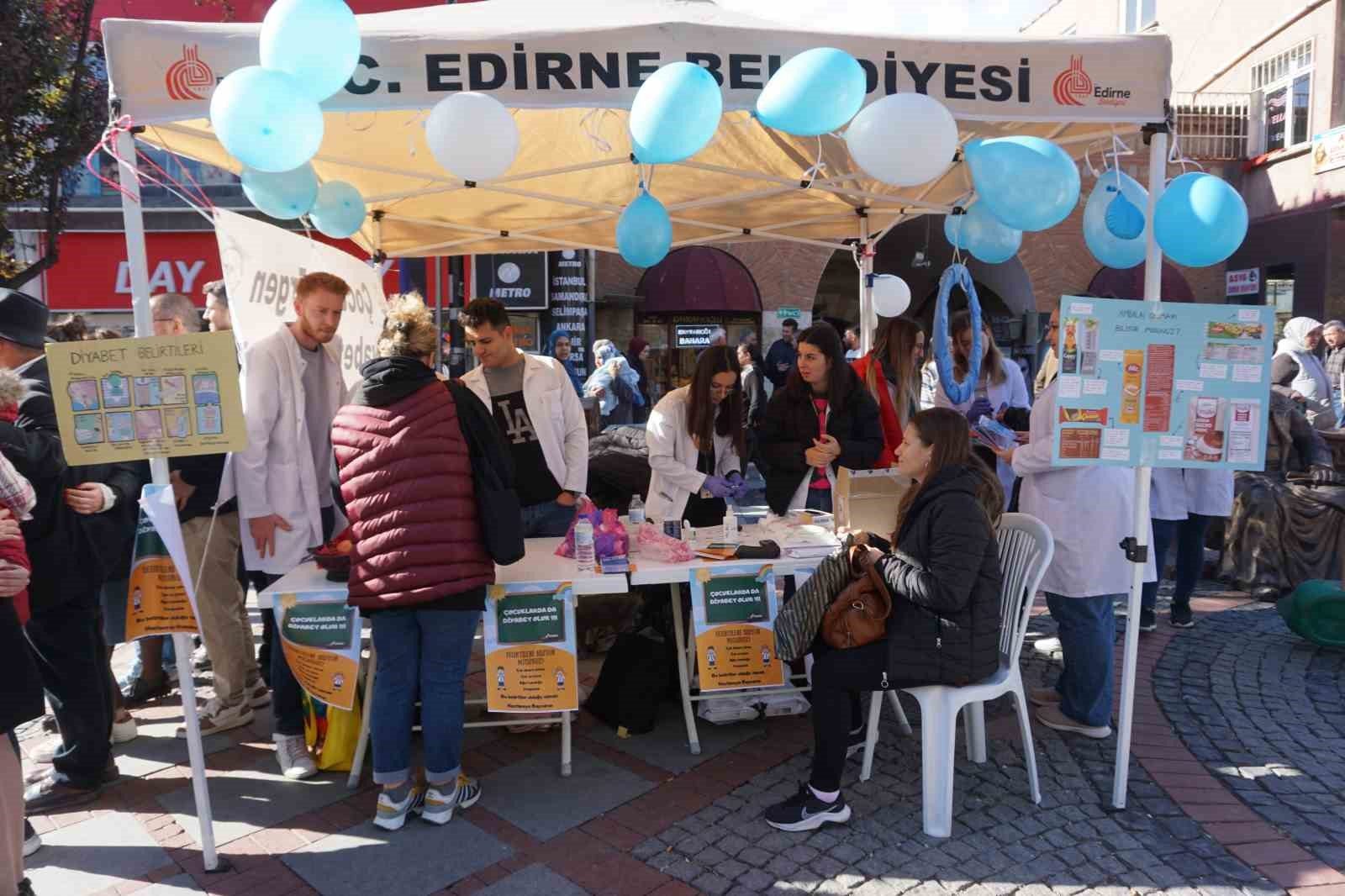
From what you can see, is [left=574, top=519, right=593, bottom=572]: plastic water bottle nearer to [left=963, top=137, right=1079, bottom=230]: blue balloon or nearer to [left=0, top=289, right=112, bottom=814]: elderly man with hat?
[left=0, top=289, right=112, bottom=814]: elderly man with hat

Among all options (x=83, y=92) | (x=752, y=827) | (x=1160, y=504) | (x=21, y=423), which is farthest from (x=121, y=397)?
(x=83, y=92)

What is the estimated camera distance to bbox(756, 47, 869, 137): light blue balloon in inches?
124

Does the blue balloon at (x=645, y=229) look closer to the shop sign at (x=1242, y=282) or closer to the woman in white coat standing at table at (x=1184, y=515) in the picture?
the woman in white coat standing at table at (x=1184, y=515)

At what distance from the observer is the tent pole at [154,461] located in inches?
113

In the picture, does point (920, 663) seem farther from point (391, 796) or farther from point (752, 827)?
point (391, 796)

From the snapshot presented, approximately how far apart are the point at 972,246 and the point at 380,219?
370 cm

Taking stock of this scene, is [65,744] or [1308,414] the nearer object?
[65,744]

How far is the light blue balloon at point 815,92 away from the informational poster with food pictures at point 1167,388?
1.13 metres

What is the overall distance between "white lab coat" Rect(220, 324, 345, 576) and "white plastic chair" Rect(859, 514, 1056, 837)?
2.43 meters

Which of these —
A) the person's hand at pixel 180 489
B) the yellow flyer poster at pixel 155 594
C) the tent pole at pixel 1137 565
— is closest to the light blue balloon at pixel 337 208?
the person's hand at pixel 180 489

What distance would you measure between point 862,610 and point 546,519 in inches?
73.8

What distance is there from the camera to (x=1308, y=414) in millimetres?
A: 7137

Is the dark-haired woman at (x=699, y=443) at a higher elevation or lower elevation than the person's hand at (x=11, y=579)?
higher

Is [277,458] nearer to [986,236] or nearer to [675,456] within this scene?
[675,456]
